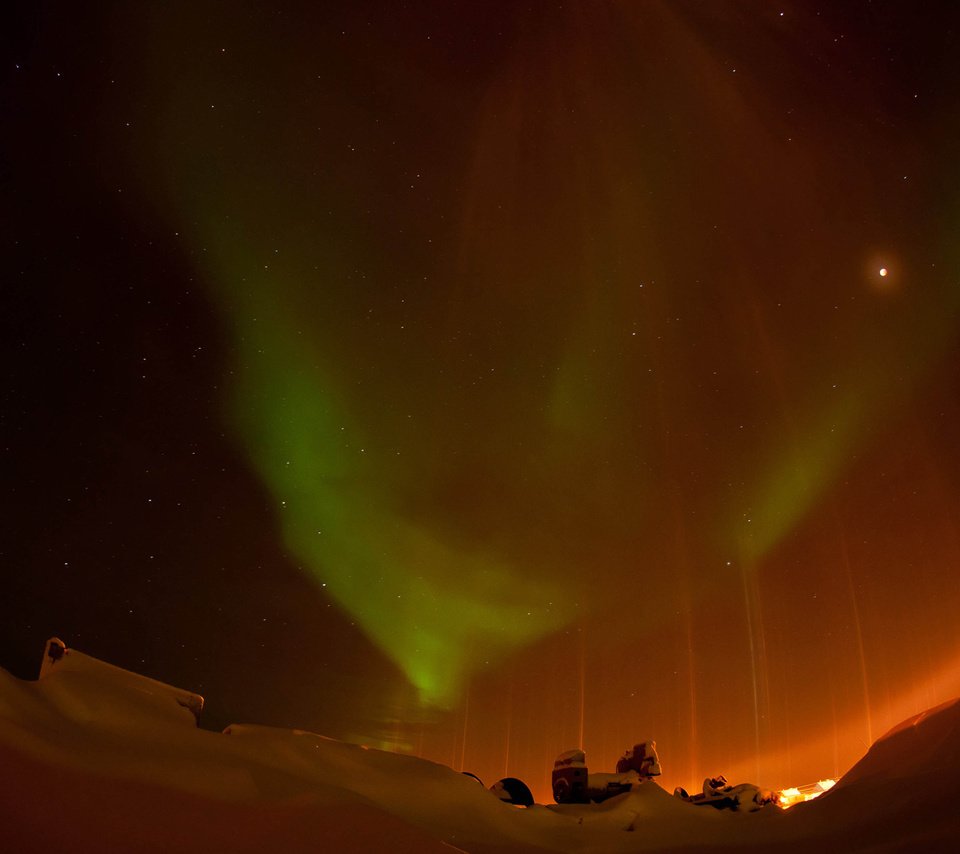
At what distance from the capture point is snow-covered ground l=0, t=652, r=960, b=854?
3428mm

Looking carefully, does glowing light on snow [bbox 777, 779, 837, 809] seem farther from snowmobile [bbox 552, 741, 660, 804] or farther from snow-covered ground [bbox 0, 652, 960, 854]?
snow-covered ground [bbox 0, 652, 960, 854]

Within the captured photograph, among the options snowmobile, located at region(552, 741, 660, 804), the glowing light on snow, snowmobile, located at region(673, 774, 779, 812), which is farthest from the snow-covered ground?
the glowing light on snow

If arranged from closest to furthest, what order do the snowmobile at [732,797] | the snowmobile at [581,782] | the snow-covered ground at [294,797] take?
the snow-covered ground at [294,797] → the snowmobile at [732,797] → the snowmobile at [581,782]

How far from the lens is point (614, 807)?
8.46 metres

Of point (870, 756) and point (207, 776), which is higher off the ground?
point (870, 756)

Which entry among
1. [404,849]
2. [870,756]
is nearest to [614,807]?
[870,756]

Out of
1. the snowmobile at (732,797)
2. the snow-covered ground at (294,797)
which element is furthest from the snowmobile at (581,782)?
the snow-covered ground at (294,797)

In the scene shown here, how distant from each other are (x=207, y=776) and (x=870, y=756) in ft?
22.9

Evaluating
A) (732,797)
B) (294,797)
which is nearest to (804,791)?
(732,797)

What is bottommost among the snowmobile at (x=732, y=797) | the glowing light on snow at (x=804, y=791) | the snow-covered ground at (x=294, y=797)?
the snow-covered ground at (x=294, y=797)

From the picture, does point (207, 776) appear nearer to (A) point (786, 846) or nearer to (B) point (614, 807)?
(A) point (786, 846)

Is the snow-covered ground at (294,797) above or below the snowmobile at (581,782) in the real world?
below

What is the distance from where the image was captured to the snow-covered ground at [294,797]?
11.2ft

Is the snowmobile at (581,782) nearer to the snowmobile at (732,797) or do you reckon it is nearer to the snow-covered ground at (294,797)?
the snowmobile at (732,797)
